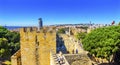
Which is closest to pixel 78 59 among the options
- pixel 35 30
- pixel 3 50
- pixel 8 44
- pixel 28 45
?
pixel 28 45

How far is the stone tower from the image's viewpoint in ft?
64.5

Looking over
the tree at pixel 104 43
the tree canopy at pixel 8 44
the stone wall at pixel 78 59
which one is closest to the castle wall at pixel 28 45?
the stone wall at pixel 78 59

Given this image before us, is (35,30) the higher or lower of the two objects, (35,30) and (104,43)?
the higher

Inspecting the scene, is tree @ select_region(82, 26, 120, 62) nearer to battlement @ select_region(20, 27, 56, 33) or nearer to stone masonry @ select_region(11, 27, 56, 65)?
stone masonry @ select_region(11, 27, 56, 65)

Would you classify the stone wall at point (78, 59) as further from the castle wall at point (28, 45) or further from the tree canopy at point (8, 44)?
the tree canopy at point (8, 44)

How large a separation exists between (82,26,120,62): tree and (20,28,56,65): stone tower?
7.84m

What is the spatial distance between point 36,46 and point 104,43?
9393 mm

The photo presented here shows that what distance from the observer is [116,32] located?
87.2 feet

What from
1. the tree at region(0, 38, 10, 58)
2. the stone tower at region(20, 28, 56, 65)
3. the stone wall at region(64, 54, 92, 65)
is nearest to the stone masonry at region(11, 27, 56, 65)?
the stone tower at region(20, 28, 56, 65)

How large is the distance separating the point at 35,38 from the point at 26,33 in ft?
3.32

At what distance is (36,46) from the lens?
20031 millimetres

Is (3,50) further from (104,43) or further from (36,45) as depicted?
(104,43)

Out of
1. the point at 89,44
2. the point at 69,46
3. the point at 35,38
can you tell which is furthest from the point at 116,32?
the point at 35,38

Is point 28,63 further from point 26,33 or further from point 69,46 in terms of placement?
point 69,46
